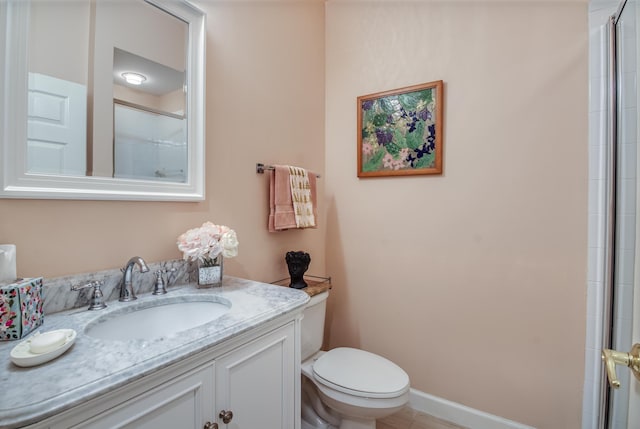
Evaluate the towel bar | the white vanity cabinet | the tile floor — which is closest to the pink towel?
the towel bar

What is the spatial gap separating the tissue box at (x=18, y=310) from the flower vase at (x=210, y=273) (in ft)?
1.53

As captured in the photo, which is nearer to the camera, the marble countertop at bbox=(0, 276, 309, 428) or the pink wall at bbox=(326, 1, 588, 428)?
the marble countertop at bbox=(0, 276, 309, 428)

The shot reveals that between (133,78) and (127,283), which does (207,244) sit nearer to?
(127,283)

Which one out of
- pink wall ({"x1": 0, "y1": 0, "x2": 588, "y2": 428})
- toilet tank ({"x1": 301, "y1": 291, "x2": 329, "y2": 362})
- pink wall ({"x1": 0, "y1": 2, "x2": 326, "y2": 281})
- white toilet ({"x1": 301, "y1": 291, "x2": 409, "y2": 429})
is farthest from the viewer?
toilet tank ({"x1": 301, "y1": 291, "x2": 329, "y2": 362})

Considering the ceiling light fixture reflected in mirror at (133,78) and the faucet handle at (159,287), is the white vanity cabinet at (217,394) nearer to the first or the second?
the faucet handle at (159,287)

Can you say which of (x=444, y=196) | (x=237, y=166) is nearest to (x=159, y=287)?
(x=237, y=166)

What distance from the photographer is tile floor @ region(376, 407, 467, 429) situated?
163 cm

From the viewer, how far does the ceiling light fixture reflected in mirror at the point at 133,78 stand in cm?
108

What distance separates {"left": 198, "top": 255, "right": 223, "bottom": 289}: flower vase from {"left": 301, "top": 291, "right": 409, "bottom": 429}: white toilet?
0.56 metres

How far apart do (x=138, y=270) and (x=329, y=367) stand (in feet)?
3.15

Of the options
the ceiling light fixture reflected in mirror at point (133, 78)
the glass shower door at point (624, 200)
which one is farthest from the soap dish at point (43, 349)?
the glass shower door at point (624, 200)

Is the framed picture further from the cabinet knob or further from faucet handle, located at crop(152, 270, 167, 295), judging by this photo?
the cabinet knob

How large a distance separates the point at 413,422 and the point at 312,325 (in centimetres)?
82

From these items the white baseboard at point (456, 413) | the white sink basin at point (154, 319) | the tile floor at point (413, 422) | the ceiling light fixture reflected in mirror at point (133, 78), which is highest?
the ceiling light fixture reflected in mirror at point (133, 78)
